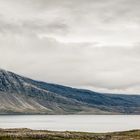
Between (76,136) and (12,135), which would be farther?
(76,136)

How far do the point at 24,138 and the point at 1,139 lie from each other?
20.6ft

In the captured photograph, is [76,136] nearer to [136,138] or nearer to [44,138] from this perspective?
[44,138]

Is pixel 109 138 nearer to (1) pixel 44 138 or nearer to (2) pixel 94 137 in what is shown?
(2) pixel 94 137

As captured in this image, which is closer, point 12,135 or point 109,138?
point 12,135

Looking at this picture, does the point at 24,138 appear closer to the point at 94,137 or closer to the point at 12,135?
the point at 12,135

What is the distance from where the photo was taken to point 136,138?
106m

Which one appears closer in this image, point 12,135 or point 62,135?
point 12,135

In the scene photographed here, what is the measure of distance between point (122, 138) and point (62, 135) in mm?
16665

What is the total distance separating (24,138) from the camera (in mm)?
99312

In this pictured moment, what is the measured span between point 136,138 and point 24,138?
101 ft

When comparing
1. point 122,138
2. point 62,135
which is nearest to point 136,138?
point 122,138

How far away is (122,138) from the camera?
349ft

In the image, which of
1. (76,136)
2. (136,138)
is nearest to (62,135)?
(76,136)

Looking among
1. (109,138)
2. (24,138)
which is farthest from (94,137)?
(24,138)
